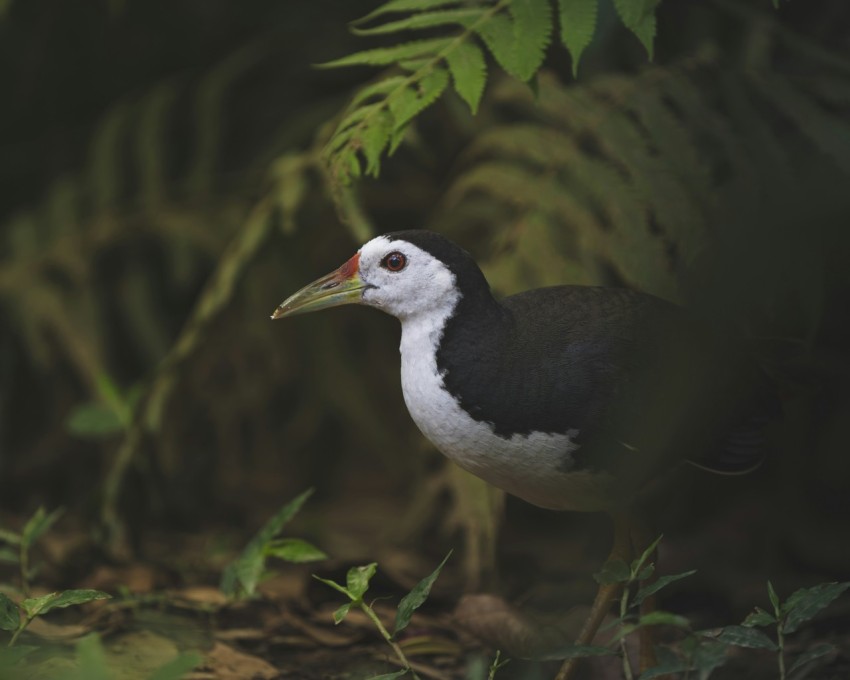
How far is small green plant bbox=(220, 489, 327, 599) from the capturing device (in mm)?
3020

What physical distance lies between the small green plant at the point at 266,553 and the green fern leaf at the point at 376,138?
3.00 feet

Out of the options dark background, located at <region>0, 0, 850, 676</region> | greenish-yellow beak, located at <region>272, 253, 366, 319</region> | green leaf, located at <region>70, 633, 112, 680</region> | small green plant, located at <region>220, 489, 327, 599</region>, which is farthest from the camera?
dark background, located at <region>0, 0, 850, 676</region>

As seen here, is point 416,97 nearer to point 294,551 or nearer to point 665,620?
point 294,551

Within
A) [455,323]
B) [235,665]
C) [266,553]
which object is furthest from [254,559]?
[455,323]

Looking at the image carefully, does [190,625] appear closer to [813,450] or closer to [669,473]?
[669,473]

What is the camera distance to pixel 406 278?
264 cm

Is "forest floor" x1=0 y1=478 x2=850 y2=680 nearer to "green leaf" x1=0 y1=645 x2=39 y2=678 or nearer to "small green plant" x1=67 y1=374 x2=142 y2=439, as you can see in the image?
"green leaf" x1=0 y1=645 x2=39 y2=678

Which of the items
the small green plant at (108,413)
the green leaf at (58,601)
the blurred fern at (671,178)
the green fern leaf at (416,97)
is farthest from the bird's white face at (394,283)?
the small green plant at (108,413)

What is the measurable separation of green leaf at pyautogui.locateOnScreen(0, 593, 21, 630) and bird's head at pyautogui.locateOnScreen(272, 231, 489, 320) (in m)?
1.01

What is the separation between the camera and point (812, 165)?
3.27 meters

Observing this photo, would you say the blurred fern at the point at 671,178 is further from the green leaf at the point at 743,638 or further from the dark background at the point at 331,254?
the green leaf at the point at 743,638

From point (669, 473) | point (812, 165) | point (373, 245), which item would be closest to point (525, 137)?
point (812, 165)

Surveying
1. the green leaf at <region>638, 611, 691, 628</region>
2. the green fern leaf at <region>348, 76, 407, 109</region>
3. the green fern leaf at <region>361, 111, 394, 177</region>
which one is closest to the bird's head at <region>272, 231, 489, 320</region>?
the green fern leaf at <region>361, 111, 394, 177</region>

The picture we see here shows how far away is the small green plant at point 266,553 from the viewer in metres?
3.02
